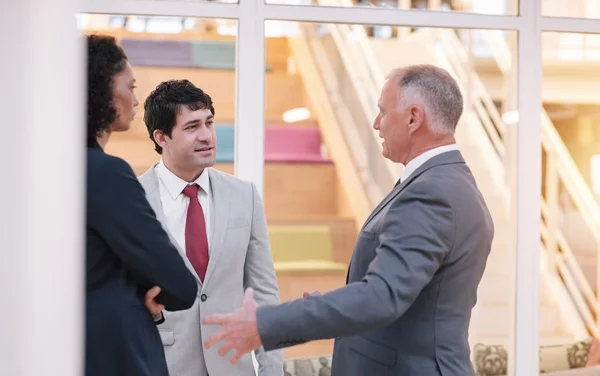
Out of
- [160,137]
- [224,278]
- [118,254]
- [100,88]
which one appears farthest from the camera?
[160,137]

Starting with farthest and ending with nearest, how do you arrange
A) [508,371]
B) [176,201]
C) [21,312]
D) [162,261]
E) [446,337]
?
[508,371], [176,201], [446,337], [162,261], [21,312]

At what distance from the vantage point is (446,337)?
236 centimetres

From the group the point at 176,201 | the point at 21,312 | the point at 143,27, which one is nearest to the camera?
the point at 21,312

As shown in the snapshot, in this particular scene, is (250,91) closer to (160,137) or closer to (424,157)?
(160,137)

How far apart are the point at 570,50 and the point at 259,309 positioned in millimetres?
2846

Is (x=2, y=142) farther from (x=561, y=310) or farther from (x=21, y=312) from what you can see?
(x=561, y=310)

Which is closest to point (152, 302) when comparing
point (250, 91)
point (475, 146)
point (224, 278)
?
point (224, 278)

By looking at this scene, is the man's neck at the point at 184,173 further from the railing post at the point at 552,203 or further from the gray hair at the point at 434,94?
the railing post at the point at 552,203

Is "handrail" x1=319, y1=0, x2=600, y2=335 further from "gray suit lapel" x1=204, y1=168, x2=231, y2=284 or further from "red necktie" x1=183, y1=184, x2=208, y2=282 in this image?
"red necktie" x1=183, y1=184, x2=208, y2=282

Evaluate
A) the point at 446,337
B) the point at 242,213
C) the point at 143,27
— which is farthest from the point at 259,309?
the point at 143,27

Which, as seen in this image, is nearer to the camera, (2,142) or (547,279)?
(2,142)

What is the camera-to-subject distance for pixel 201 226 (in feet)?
9.77

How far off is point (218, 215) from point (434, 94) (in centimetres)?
92

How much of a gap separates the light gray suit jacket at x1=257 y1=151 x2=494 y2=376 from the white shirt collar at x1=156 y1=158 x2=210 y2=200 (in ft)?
2.43
